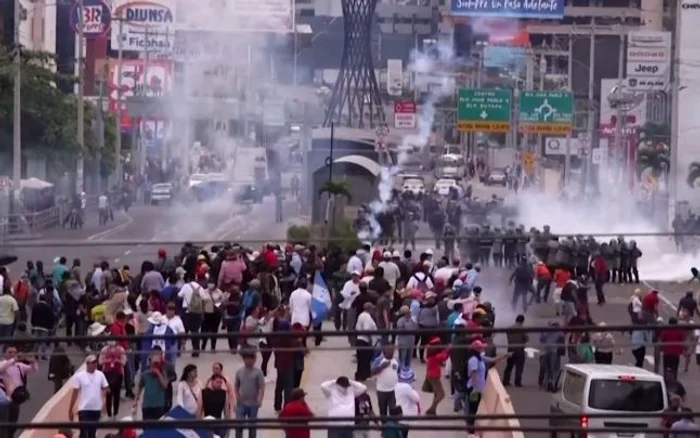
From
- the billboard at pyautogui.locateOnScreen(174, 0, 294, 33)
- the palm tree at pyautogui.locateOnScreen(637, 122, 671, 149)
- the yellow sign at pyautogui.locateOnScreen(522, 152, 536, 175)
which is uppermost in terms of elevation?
the billboard at pyautogui.locateOnScreen(174, 0, 294, 33)

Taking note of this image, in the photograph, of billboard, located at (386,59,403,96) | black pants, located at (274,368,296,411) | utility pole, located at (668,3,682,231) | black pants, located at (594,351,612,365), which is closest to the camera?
black pants, located at (274,368,296,411)

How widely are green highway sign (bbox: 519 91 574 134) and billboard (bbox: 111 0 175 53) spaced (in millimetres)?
13533

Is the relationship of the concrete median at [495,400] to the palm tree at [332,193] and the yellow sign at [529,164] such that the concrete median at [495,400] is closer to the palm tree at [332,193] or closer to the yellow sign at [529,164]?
the palm tree at [332,193]

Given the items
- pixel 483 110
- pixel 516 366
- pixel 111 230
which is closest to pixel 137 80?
pixel 483 110

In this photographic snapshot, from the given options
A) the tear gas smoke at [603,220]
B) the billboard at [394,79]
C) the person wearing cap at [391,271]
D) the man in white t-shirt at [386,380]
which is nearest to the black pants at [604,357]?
the man in white t-shirt at [386,380]

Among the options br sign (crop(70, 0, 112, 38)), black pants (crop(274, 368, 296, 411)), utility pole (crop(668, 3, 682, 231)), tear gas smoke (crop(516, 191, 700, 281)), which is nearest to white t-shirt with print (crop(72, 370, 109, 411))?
black pants (crop(274, 368, 296, 411))

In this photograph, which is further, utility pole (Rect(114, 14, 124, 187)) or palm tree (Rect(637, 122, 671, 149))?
utility pole (Rect(114, 14, 124, 187))

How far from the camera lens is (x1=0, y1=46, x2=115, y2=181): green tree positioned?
54344mm

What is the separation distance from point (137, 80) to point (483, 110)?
22852mm

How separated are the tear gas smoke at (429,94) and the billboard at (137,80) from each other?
8.88 meters

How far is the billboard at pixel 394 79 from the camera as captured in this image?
273 ft

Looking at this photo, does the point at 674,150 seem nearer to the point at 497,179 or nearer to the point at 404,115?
the point at 404,115

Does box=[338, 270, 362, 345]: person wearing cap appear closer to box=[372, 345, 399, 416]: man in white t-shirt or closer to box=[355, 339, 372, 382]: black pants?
box=[355, 339, 372, 382]: black pants

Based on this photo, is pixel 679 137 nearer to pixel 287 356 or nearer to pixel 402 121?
pixel 402 121
